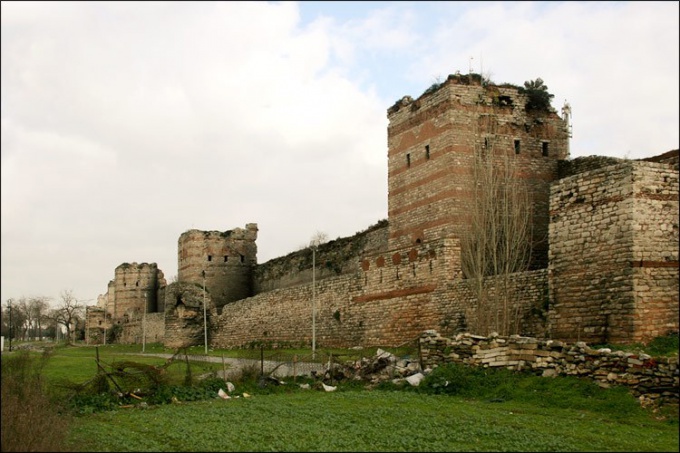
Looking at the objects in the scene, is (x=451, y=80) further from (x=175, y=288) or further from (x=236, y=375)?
(x=175, y=288)

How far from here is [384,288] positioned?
26.5 m

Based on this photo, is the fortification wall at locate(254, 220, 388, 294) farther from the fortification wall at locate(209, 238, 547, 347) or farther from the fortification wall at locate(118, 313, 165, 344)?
the fortification wall at locate(118, 313, 165, 344)

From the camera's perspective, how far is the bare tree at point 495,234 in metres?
20.4

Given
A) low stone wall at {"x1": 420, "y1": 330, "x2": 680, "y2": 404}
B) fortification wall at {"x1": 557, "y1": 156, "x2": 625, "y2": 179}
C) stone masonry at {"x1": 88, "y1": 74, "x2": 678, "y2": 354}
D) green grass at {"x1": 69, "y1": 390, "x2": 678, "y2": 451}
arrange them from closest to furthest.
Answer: green grass at {"x1": 69, "y1": 390, "x2": 678, "y2": 451} < low stone wall at {"x1": 420, "y1": 330, "x2": 680, "y2": 404} < stone masonry at {"x1": 88, "y1": 74, "x2": 678, "y2": 354} < fortification wall at {"x1": 557, "y1": 156, "x2": 625, "y2": 179}

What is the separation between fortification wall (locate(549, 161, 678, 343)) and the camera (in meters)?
16.2

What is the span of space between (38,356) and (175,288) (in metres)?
30.0

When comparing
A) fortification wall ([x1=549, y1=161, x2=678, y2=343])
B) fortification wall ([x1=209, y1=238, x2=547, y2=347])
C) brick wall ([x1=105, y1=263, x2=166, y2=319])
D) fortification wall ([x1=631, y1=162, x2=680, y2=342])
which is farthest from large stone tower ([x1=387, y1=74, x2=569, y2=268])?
brick wall ([x1=105, y1=263, x2=166, y2=319])

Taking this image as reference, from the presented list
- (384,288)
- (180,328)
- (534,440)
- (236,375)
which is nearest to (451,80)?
(384,288)

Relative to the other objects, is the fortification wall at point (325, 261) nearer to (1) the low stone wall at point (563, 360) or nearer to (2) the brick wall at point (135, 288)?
(1) the low stone wall at point (563, 360)

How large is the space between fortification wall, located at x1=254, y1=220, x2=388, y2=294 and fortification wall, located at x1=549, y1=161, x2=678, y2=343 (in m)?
14.9

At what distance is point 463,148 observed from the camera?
25.9m

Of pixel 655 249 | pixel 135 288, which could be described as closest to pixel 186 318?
pixel 135 288

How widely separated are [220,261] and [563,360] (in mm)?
34662

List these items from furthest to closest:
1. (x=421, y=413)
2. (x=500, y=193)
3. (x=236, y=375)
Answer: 1. (x=500, y=193)
2. (x=236, y=375)
3. (x=421, y=413)
